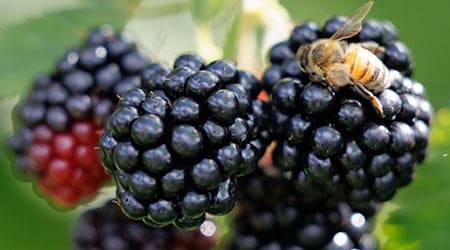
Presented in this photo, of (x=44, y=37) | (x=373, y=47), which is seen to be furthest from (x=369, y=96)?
(x=44, y=37)

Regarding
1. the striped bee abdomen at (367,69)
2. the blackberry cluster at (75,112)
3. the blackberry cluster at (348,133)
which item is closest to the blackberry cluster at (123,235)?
the blackberry cluster at (75,112)

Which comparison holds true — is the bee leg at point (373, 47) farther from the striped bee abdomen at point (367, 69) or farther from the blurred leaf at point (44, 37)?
the blurred leaf at point (44, 37)

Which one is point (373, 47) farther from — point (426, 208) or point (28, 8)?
point (28, 8)

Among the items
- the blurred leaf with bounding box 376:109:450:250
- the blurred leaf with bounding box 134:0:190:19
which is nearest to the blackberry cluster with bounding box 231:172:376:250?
the blurred leaf with bounding box 376:109:450:250

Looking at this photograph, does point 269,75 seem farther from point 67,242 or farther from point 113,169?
point 67,242

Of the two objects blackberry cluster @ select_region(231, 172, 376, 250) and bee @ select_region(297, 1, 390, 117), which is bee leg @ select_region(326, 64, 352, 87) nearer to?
bee @ select_region(297, 1, 390, 117)

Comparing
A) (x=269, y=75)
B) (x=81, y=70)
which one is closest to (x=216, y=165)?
(x=269, y=75)
